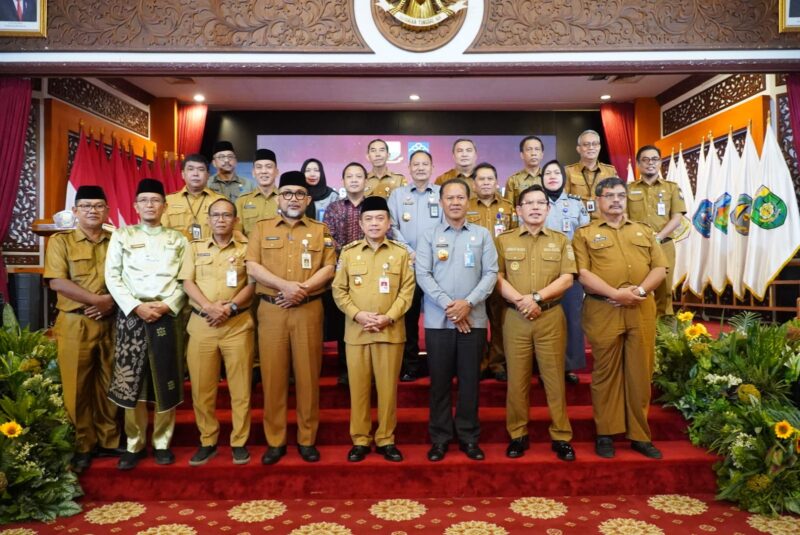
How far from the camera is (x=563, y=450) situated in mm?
3398

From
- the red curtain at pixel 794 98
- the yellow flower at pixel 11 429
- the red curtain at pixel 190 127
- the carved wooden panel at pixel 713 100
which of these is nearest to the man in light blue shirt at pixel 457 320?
the yellow flower at pixel 11 429

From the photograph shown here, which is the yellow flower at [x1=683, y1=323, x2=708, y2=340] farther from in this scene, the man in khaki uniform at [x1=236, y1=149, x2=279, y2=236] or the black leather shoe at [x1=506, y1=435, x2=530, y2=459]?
the man in khaki uniform at [x1=236, y1=149, x2=279, y2=236]

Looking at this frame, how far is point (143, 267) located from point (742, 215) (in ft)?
19.9

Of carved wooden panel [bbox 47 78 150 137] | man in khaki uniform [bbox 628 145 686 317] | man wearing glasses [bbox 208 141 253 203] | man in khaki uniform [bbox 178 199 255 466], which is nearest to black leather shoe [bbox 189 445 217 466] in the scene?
man in khaki uniform [bbox 178 199 255 466]

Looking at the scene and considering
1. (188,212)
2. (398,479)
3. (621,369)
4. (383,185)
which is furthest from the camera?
(383,185)

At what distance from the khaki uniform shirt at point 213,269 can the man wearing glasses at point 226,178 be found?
119 centimetres

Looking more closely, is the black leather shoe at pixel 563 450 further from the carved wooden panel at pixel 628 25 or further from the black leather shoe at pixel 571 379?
the carved wooden panel at pixel 628 25

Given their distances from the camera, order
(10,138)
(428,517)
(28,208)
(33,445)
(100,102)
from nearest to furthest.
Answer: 1. (428,517)
2. (33,445)
3. (10,138)
4. (28,208)
5. (100,102)

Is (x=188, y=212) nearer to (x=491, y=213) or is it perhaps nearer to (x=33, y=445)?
(x=33, y=445)

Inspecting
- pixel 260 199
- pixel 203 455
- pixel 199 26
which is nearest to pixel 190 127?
pixel 199 26

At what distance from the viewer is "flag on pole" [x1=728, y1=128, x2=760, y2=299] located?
20.9 feet

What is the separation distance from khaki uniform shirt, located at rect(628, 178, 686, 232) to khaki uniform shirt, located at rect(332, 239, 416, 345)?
2179 millimetres

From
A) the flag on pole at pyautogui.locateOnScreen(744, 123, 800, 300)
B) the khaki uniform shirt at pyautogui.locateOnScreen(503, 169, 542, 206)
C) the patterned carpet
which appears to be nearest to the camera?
the patterned carpet

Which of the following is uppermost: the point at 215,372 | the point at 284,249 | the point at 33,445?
the point at 284,249
